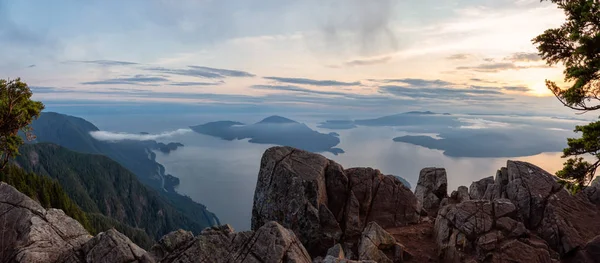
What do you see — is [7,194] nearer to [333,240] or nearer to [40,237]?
[40,237]

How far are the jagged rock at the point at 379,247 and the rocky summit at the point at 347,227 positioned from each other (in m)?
0.09

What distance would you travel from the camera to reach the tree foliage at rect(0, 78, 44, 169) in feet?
135

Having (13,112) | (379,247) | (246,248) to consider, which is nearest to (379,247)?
(379,247)

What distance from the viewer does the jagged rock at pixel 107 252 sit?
2176 cm

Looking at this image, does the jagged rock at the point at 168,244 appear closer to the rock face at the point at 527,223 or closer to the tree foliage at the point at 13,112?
the rock face at the point at 527,223

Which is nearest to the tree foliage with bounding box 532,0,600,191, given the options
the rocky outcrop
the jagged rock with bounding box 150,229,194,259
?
the rocky outcrop

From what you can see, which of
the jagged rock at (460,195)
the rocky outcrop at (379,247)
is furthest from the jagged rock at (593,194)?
the rocky outcrop at (379,247)

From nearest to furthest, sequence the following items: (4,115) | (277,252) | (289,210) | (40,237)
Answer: (277,252), (40,237), (289,210), (4,115)

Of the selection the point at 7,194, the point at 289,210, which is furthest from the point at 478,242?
the point at 7,194

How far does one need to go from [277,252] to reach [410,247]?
46.5ft

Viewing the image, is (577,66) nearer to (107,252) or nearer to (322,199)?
(322,199)

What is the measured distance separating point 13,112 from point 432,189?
58.5 m

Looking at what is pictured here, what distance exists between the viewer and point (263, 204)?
3180cm

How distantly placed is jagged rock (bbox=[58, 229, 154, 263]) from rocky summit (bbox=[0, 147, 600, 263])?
75mm
